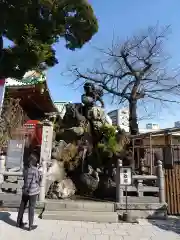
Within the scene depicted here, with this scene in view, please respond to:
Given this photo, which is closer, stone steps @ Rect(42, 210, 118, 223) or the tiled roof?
stone steps @ Rect(42, 210, 118, 223)

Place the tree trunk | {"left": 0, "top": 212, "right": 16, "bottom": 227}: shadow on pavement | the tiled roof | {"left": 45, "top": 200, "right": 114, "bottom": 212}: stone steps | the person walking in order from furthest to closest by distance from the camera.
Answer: the tree trunk → the tiled roof → {"left": 45, "top": 200, "right": 114, "bottom": 212}: stone steps → {"left": 0, "top": 212, "right": 16, "bottom": 227}: shadow on pavement → the person walking

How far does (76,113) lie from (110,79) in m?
7.23

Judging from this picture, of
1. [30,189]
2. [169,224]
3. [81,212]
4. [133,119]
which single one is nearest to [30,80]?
[133,119]

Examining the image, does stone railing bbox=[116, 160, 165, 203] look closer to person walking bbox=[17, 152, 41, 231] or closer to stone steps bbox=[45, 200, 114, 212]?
stone steps bbox=[45, 200, 114, 212]

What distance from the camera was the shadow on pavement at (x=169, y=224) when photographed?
24.1 ft

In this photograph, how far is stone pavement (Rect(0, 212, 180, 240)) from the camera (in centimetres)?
633

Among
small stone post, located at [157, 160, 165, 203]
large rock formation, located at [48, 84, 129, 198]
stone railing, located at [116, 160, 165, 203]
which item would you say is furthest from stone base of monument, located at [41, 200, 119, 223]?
small stone post, located at [157, 160, 165, 203]

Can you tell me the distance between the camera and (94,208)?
28.2ft

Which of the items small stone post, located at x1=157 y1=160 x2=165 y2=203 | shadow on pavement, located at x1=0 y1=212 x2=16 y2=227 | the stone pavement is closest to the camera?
the stone pavement

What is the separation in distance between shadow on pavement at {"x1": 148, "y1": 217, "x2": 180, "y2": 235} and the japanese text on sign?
1.52 m

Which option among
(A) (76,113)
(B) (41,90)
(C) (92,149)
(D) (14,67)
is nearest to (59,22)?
(D) (14,67)

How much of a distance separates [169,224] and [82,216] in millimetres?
2843

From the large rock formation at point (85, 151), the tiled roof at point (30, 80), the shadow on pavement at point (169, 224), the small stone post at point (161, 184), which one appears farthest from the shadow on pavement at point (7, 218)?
the tiled roof at point (30, 80)

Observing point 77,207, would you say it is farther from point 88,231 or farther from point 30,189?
point 30,189
